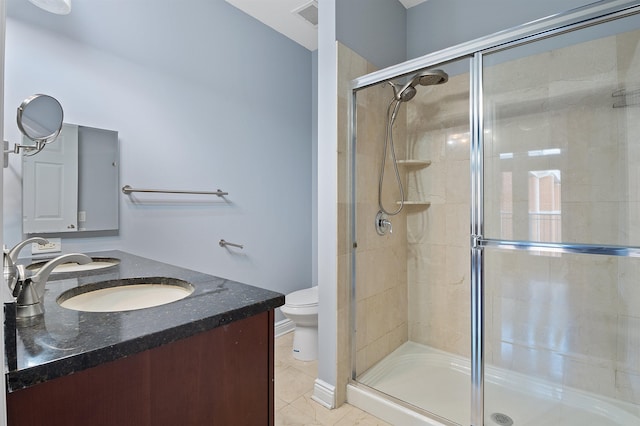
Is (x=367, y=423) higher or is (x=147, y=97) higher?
(x=147, y=97)

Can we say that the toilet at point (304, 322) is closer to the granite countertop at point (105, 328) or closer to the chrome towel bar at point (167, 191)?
the chrome towel bar at point (167, 191)

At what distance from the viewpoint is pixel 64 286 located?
976 mm

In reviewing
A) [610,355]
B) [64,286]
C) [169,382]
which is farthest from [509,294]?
[64,286]

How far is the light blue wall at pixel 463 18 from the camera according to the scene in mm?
1906

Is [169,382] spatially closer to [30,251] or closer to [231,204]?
[30,251]

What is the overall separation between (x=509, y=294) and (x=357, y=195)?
1.10m

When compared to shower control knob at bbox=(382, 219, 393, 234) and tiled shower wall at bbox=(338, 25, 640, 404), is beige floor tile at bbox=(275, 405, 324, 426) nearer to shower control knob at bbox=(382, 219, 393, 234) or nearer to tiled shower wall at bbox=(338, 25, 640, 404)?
tiled shower wall at bbox=(338, 25, 640, 404)

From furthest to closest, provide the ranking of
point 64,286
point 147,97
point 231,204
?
point 231,204
point 147,97
point 64,286

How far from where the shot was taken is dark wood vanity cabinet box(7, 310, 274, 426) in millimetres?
537

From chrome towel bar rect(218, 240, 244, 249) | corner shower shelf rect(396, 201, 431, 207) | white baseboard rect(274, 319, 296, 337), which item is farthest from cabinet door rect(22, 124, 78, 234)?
corner shower shelf rect(396, 201, 431, 207)

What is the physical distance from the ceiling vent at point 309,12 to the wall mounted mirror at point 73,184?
159 cm

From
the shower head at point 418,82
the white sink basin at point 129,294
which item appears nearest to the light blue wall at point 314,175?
the shower head at point 418,82

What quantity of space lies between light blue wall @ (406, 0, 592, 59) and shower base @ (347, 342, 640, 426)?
83.3 inches

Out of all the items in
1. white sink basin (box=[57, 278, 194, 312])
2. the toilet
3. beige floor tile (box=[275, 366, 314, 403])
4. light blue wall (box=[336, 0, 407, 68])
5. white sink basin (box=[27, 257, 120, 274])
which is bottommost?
beige floor tile (box=[275, 366, 314, 403])
